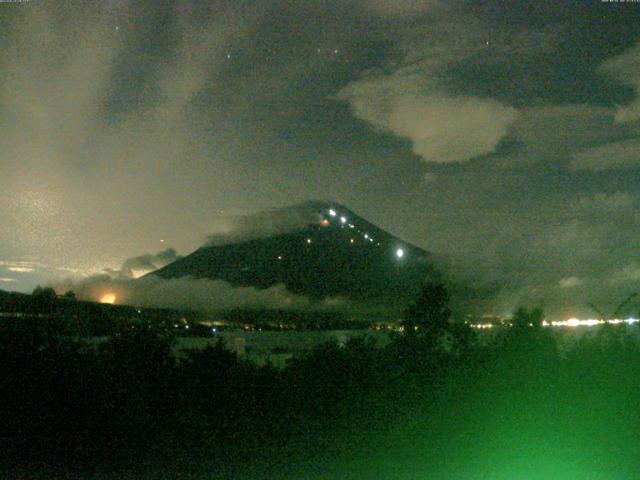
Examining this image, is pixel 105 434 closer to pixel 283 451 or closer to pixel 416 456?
Result: pixel 283 451

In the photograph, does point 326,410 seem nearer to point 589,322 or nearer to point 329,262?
A: point 589,322

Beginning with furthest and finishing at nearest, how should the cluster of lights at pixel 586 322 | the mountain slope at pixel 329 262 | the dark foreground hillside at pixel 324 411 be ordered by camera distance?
the mountain slope at pixel 329 262
the cluster of lights at pixel 586 322
the dark foreground hillside at pixel 324 411

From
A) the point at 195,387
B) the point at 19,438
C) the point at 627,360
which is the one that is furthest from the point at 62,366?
the point at 627,360

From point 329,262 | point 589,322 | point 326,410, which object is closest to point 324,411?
point 326,410

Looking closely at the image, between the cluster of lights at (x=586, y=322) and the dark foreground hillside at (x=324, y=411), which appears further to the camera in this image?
the cluster of lights at (x=586, y=322)

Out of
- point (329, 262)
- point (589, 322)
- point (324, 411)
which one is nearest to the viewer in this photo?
point (324, 411)

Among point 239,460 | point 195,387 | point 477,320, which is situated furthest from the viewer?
point 477,320
